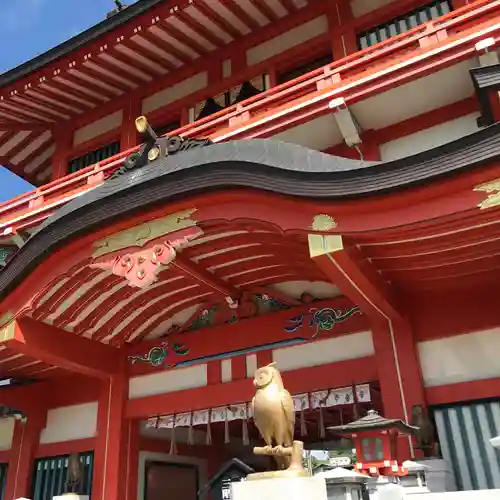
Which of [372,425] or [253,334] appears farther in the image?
[253,334]

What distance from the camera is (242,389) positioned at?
28.6 ft

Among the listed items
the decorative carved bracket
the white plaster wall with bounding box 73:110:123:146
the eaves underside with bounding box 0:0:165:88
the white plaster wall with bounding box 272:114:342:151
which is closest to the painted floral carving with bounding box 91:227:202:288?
the decorative carved bracket

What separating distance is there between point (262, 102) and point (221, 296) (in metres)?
3.38

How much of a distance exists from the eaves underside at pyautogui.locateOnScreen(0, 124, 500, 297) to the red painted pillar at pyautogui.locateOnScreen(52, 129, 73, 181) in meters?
5.55

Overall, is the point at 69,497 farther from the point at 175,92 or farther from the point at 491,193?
the point at 175,92

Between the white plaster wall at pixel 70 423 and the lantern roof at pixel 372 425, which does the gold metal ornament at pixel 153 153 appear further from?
the white plaster wall at pixel 70 423

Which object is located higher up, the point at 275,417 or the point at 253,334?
the point at 253,334

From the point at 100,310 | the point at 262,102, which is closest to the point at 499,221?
the point at 262,102

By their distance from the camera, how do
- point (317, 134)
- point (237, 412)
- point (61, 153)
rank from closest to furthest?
point (317, 134), point (237, 412), point (61, 153)

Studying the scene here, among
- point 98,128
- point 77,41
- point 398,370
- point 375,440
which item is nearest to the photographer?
point 375,440

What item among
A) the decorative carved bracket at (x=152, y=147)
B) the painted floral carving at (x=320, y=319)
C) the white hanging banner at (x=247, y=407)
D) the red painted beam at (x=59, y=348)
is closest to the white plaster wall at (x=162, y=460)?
the white hanging banner at (x=247, y=407)

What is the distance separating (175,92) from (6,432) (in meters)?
8.14

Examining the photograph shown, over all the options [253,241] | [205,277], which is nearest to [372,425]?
[253,241]

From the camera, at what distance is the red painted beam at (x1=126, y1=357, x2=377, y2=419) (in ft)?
25.8
